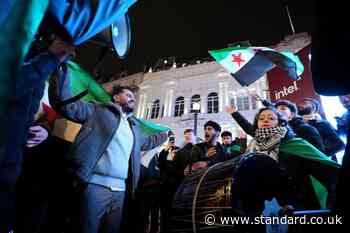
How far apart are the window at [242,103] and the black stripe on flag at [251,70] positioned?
16.0 metres

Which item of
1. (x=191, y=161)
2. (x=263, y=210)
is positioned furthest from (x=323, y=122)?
(x=263, y=210)

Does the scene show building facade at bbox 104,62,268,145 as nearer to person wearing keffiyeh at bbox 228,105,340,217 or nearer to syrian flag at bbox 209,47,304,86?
syrian flag at bbox 209,47,304,86

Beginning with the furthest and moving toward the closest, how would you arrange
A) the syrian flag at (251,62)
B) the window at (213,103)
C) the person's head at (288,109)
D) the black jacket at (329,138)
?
1. the window at (213,103)
2. the syrian flag at (251,62)
3. the person's head at (288,109)
4. the black jacket at (329,138)

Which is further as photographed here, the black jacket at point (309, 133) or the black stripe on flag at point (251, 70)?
the black stripe on flag at point (251, 70)

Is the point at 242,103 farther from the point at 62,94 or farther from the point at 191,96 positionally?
the point at 62,94

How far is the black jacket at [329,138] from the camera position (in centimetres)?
382

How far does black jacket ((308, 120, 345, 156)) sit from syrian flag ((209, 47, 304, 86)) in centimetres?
222

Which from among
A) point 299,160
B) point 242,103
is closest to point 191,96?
point 242,103

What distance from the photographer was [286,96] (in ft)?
24.8

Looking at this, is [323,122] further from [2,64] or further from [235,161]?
[2,64]

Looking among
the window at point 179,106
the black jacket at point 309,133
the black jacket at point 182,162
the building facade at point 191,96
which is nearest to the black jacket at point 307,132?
the black jacket at point 309,133

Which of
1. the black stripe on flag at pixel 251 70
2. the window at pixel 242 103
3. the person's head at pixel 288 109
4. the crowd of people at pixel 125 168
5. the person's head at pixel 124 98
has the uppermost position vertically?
the window at pixel 242 103

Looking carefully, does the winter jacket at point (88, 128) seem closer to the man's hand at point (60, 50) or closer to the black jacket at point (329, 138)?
the man's hand at point (60, 50)

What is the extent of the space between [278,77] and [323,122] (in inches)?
165
